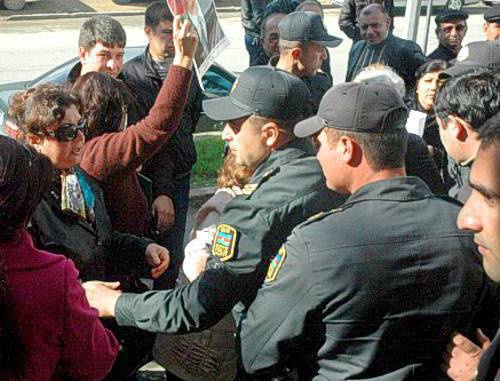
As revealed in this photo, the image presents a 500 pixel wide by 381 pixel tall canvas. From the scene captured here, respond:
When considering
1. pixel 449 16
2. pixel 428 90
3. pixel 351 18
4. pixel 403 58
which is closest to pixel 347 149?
pixel 428 90

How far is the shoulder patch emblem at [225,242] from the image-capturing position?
113 inches

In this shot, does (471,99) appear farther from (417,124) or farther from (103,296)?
(103,296)

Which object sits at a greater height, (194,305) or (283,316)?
(283,316)

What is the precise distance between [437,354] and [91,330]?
115cm

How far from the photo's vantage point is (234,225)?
114 inches

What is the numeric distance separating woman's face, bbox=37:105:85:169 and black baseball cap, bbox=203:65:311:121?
22.7 inches

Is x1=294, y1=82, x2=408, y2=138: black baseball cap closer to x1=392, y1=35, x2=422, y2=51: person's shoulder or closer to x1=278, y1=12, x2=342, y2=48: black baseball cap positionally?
x1=278, y1=12, x2=342, y2=48: black baseball cap

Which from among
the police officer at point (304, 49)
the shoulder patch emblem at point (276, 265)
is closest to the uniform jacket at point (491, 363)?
the shoulder patch emblem at point (276, 265)

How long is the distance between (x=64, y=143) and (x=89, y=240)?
41 cm

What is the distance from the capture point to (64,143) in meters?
3.24

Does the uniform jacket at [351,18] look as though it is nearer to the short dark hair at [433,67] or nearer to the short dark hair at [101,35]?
the short dark hair at [433,67]

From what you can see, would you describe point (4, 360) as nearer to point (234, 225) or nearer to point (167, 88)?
point (234, 225)

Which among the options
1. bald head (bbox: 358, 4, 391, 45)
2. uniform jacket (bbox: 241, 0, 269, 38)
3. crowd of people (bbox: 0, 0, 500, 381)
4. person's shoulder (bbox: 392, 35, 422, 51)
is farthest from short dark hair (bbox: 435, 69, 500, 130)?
uniform jacket (bbox: 241, 0, 269, 38)

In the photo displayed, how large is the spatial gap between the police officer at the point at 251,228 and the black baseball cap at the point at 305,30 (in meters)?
2.33
